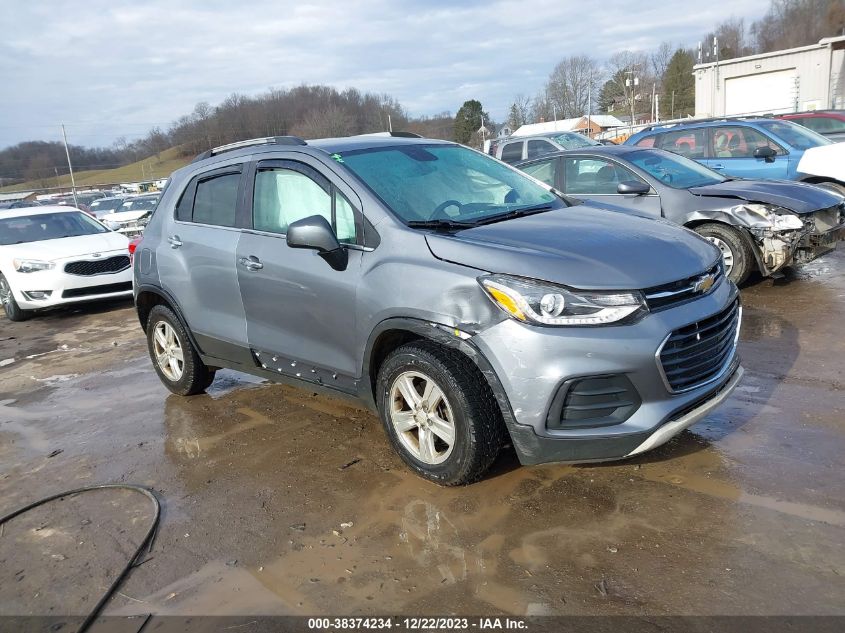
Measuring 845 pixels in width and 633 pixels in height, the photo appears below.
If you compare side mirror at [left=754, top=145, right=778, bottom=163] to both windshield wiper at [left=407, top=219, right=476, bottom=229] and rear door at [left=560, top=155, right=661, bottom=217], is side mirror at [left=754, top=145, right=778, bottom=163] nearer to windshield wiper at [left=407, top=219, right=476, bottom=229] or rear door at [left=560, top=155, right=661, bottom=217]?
rear door at [left=560, top=155, right=661, bottom=217]

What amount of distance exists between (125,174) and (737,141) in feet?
172

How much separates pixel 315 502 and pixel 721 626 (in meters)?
2.05

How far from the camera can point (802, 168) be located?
9.47 m

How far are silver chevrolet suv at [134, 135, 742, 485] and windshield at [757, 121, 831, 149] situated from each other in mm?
7395

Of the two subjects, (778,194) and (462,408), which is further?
(778,194)

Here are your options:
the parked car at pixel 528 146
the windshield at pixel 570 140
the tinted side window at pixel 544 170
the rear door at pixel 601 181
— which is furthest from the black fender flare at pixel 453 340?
the windshield at pixel 570 140

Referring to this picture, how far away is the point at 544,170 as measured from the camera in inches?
321

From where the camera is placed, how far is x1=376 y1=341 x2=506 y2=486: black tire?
3.24 m

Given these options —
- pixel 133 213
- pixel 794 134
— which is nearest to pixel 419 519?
pixel 794 134

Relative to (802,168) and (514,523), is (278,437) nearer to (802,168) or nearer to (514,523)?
(514,523)

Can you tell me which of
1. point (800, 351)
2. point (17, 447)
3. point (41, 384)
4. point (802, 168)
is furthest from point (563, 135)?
point (17, 447)

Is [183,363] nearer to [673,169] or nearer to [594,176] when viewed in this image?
[594,176]

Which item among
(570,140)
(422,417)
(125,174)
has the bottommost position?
(422,417)

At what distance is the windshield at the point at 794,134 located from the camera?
10.1 metres
